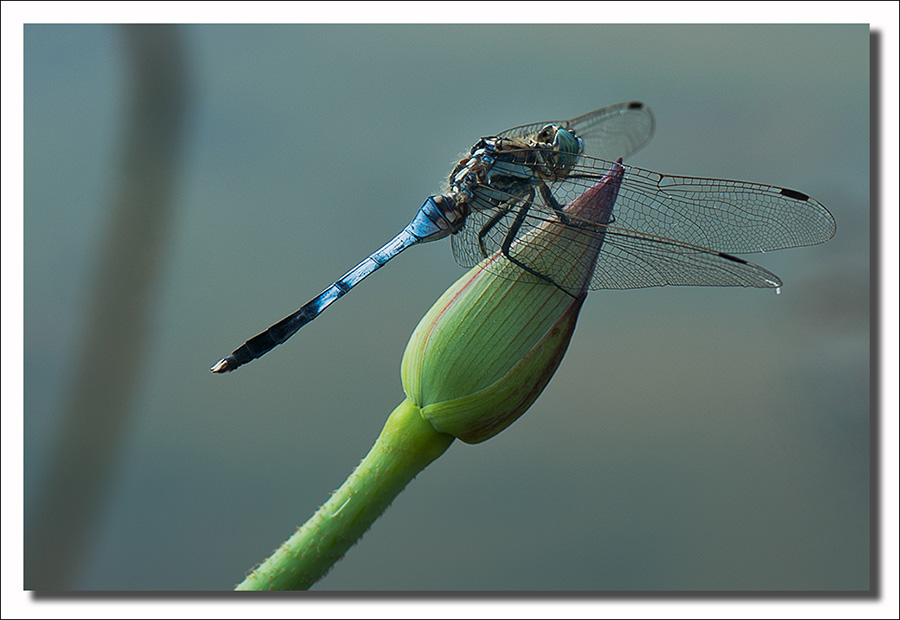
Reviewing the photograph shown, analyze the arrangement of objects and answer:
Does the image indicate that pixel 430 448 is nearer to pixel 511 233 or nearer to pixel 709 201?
pixel 511 233

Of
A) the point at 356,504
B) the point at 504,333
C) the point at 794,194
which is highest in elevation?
the point at 794,194

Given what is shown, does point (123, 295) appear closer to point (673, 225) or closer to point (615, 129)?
point (673, 225)

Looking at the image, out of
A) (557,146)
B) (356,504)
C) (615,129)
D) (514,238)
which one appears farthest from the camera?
(615,129)

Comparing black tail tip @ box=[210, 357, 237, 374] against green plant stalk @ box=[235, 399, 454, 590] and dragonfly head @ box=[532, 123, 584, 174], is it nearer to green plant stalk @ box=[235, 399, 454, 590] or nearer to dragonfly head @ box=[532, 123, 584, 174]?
green plant stalk @ box=[235, 399, 454, 590]

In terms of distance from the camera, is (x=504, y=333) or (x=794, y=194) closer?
(x=504, y=333)

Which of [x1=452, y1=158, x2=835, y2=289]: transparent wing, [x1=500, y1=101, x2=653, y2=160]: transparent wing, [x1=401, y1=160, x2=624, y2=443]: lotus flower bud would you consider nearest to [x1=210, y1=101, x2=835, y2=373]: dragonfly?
[x1=452, y1=158, x2=835, y2=289]: transparent wing

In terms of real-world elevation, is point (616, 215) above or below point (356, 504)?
above

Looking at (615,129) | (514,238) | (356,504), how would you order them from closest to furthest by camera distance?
1. (356,504)
2. (514,238)
3. (615,129)

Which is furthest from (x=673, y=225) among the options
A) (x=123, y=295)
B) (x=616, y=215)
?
(x=123, y=295)

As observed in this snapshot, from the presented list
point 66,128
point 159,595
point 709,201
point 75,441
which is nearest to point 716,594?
point 709,201
